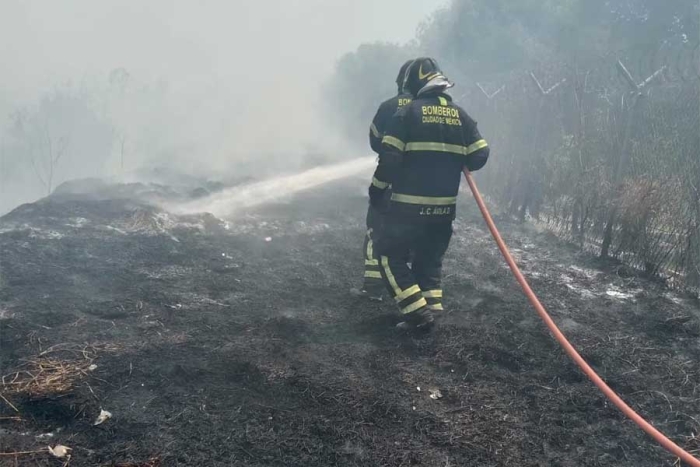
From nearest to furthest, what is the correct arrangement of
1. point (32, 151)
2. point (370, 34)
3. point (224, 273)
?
point (224, 273)
point (32, 151)
point (370, 34)

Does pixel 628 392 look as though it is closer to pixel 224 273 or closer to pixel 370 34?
pixel 224 273

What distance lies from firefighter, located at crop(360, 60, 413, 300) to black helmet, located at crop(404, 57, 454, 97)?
0.55ft

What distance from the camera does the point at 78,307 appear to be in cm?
410

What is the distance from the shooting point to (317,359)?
3.47 metres

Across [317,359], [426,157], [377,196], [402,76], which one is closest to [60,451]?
[317,359]

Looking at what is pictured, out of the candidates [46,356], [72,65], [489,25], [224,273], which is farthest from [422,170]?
[72,65]

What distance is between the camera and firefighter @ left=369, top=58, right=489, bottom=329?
374 cm

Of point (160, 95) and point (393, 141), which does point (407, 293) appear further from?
point (160, 95)

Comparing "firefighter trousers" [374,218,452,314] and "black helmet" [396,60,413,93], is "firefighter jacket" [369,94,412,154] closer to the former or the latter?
"black helmet" [396,60,413,93]

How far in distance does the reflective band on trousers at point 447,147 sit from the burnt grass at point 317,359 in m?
1.37

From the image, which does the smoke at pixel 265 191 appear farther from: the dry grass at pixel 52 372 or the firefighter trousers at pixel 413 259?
the dry grass at pixel 52 372

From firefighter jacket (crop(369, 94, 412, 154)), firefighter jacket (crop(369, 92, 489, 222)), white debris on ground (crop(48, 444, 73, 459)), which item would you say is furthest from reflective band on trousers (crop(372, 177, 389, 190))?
white debris on ground (crop(48, 444, 73, 459))

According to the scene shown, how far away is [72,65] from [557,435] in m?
52.4

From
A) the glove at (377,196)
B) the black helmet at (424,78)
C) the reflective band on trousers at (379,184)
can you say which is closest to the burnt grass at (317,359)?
the glove at (377,196)
